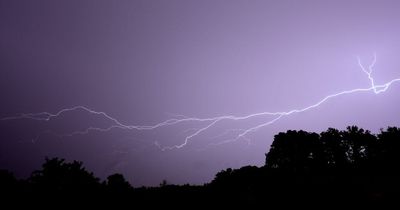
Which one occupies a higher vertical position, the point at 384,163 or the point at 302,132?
the point at 302,132

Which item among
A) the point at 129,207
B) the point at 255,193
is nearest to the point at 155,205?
the point at 129,207

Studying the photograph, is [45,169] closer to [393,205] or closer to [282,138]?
[393,205]

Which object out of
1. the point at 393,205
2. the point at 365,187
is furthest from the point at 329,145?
the point at 393,205

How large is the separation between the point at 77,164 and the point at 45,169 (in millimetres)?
2756

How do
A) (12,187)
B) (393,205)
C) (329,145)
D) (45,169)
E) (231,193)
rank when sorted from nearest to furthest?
(393,205) → (231,193) → (45,169) → (12,187) → (329,145)

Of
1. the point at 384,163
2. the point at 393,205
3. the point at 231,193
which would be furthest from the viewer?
the point at 384,163

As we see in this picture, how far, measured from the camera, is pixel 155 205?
1558 centimetres

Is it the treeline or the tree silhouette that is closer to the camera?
the treeline

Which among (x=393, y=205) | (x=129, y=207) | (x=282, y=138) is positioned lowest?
(x=393, y=205)

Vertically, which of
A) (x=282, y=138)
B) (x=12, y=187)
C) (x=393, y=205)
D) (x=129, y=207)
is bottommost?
(x=393, y=205)

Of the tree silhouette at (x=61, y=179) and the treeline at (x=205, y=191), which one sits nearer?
the treeline at (x=205, y=191)

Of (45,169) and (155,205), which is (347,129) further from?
(45,169)

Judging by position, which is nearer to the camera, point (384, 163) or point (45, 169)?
point (45, 169)

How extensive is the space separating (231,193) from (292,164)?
28076 mm
